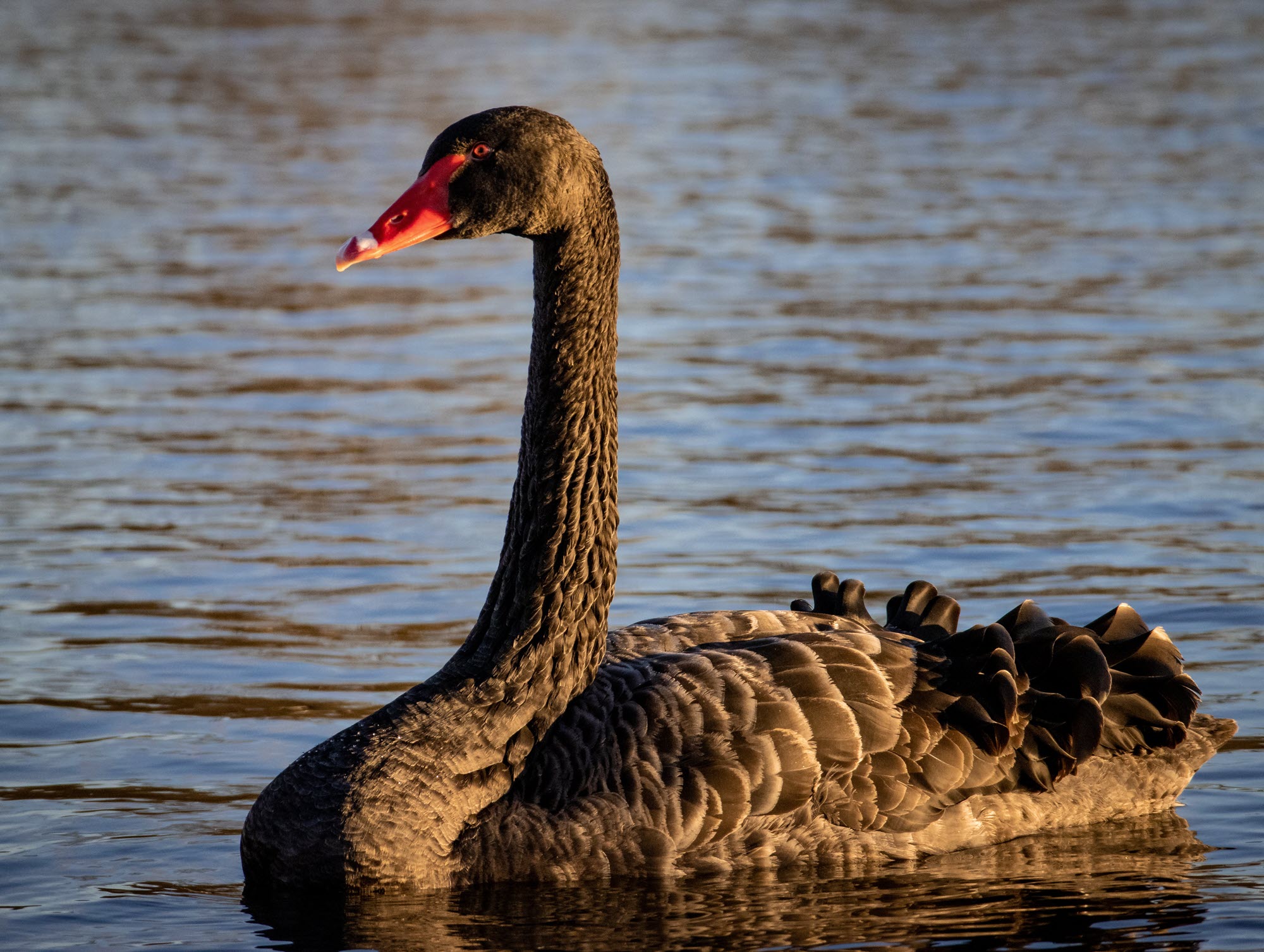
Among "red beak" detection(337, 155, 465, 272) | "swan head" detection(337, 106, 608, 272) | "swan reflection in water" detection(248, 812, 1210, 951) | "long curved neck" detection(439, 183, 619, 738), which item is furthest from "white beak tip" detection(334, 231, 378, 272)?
"swan reflection in water" detection(248, 812, 1210, 951)

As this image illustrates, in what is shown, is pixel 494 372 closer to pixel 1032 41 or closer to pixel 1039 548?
pixel 1039 548

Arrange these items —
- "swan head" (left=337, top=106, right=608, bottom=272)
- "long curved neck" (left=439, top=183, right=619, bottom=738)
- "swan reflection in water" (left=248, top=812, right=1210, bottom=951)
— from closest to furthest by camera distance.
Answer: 1. "swan reflection in water" (left=248, top=812, right=1210, bottom=951)
2. "swan head" (left=337, top=106, right=608, bottom=272)
3. "long curved neck" (left=439, top=183, right=619, bottom=738)

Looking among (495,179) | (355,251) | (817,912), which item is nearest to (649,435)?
(495,179)

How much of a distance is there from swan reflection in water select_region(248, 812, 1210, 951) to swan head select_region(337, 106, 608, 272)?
7.55ft

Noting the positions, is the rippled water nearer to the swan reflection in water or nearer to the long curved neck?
the swan reflection in water

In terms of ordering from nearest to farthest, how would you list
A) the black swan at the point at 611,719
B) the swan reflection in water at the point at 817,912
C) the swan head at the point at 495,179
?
the swan reflection in water at the point at 817,912 < the black swan at the point at 611,719 < the swan head at the point at 495,179

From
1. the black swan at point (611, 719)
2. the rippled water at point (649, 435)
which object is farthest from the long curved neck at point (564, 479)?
the rippled water at point (649, 435)

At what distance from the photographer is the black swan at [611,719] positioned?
6734 millimetres

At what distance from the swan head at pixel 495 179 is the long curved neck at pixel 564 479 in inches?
6.7

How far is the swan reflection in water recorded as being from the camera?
20.8ft

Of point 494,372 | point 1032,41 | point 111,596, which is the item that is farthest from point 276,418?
point 1032,41

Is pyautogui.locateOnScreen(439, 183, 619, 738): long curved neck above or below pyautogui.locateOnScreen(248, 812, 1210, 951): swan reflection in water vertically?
above

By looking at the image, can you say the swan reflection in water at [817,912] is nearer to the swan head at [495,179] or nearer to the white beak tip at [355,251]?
the white beak tip at [355,251]

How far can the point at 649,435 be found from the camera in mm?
13281
